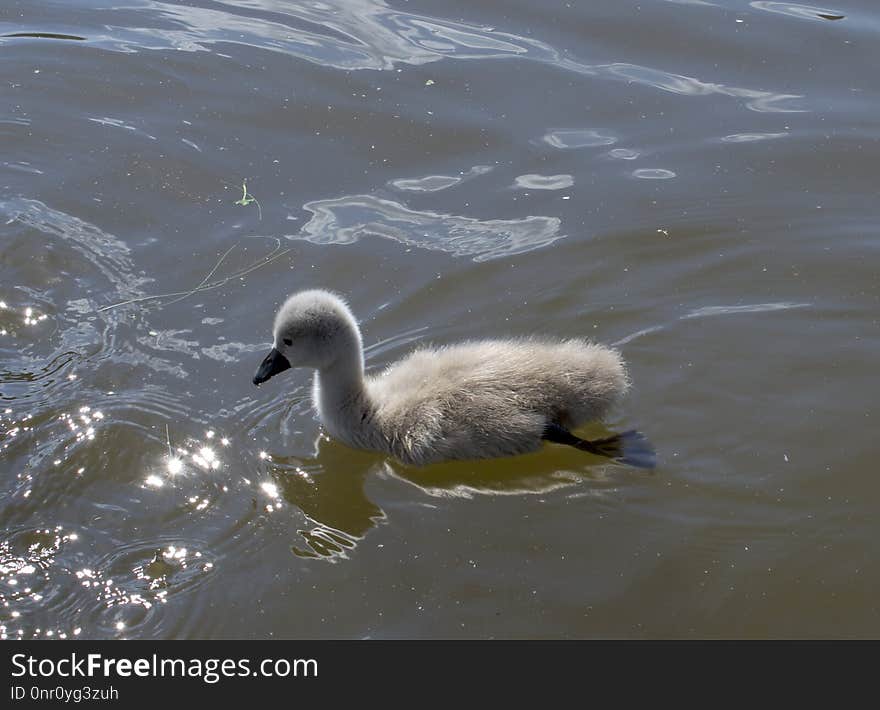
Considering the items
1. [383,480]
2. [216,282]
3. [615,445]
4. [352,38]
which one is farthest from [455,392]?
[352,38]

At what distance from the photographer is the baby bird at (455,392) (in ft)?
16.6

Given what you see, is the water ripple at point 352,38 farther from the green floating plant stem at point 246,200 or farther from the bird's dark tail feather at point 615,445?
the bird's dark tail feather at point 615,445

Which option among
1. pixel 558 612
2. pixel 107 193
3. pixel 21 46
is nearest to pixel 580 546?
pixel 558 612

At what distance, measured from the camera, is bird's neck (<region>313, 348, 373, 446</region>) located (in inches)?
207

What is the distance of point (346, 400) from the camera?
527 centimetres

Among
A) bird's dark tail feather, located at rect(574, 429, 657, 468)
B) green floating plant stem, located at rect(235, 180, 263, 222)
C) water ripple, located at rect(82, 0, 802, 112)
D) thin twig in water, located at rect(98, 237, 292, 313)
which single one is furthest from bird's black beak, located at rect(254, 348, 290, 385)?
water ripple, located at rect(82, 0, 802, 112)

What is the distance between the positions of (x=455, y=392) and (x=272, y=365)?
84 cm

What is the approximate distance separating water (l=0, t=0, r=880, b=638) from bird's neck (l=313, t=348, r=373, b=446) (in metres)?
0.13

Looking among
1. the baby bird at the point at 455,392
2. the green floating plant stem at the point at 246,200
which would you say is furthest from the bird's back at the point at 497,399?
the green floating plant stem at the point at 246,200

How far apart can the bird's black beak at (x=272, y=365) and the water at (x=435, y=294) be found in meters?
0.24

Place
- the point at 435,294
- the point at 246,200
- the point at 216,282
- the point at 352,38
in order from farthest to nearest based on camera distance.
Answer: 1. the point at 352,38
2. the point at 246,200
3. the point at 216,282
4. the point at 435,294

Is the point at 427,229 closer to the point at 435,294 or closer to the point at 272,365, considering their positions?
the point at 435,294
